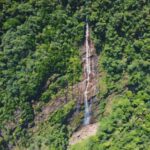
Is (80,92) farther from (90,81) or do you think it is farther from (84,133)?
(84,133)

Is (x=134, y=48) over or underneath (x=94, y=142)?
over

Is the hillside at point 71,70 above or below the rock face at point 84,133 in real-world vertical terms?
above

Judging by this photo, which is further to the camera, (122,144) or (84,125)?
(84,125)

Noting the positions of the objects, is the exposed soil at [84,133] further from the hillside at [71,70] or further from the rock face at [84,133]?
the hillside at [71,70]

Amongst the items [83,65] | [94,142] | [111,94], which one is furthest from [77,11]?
[94,142]

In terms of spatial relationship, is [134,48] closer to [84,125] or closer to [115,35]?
[115,35]

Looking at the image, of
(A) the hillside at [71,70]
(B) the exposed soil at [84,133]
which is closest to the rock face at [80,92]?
(A) the hillside at [71,70]

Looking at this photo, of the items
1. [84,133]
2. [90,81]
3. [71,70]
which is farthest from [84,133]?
[71,70]

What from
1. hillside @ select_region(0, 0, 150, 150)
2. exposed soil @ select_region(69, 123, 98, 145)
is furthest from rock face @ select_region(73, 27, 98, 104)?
exposed soil @ select_region(69, 123, 98, 145)

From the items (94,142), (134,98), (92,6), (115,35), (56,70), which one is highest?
(92,6)
